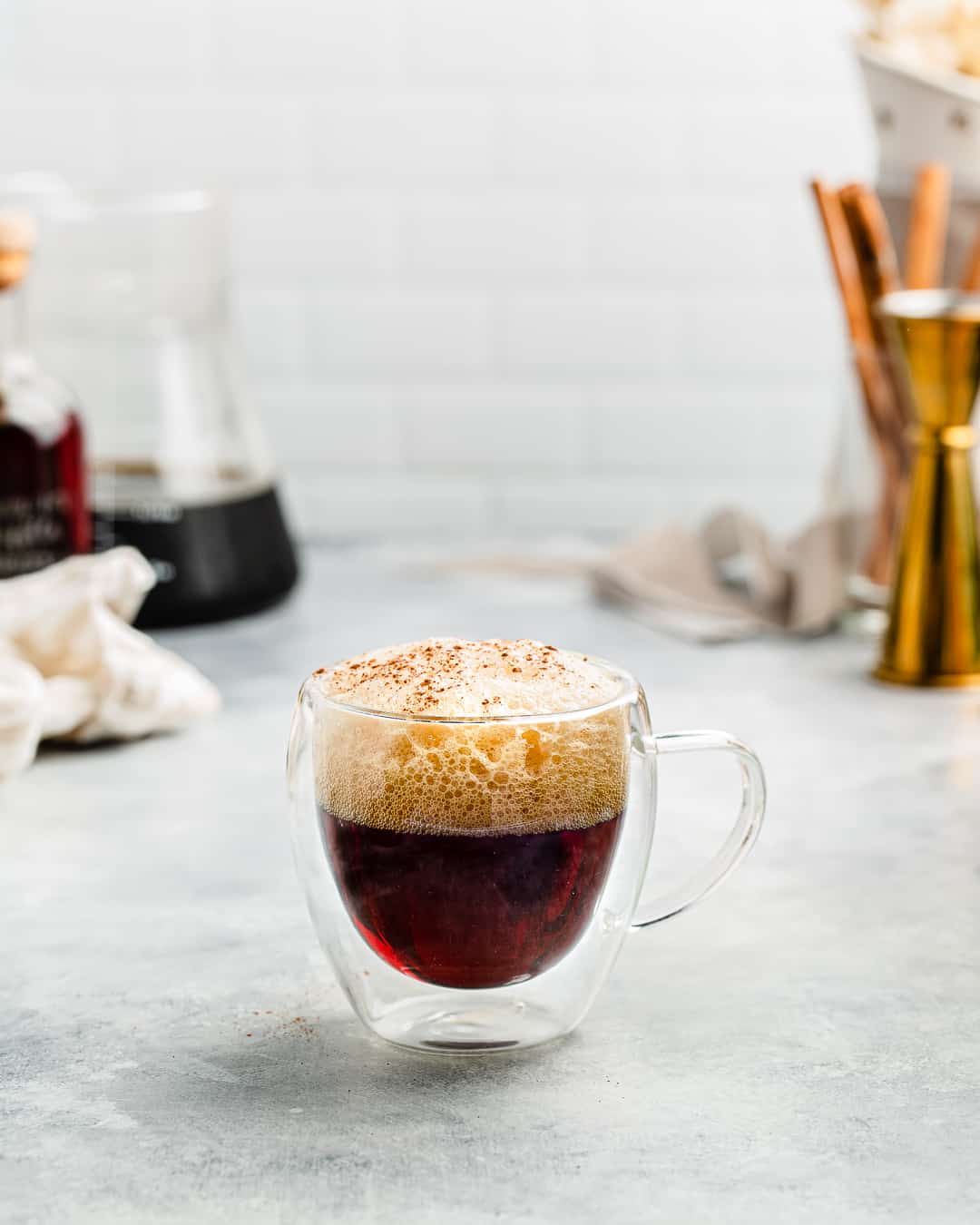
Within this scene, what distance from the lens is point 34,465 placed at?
3.88 feet

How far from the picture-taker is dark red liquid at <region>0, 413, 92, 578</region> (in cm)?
117

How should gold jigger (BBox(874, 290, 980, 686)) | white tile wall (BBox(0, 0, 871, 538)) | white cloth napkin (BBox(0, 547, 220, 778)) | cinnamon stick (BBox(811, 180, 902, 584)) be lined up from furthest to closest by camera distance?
white tile wall (BBox(0, 0, 871, 538)) → cinnamon stick (BBox(811, 180, 902, 584)) → gold jigger (BBox(874, 290, 980, 686)) → white cloth napkin (BBox(0, 547, 220, 778))

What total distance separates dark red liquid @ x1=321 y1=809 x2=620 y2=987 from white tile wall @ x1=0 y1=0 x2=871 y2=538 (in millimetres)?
1261

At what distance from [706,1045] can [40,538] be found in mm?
704

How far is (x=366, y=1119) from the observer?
0.61 meters

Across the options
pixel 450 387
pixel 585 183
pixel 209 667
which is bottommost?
pixel 209 667

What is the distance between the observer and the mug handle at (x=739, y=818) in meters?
0.65

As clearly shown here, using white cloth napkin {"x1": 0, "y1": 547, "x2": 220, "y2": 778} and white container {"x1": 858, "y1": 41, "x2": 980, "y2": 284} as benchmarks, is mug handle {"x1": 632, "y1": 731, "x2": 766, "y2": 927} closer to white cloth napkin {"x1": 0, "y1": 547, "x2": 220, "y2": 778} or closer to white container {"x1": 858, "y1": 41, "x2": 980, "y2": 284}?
white cloth napkin {"x1": 0, "y1": 547, "x2": 220, "y2": 778}

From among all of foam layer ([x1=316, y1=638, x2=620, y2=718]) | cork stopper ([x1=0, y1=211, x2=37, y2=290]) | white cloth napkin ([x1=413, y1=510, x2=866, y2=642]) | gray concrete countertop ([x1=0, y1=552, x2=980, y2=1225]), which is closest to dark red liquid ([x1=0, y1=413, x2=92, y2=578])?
cork stopper ([x1=0, y1=211, x2=37, y2=290])

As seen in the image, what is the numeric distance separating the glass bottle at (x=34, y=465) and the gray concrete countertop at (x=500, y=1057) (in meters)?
0.21

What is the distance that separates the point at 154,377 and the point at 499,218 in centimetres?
65

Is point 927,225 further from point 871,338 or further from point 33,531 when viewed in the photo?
point 33,531

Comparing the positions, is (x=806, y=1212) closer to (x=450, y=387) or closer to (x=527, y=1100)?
(x=527, y=1100)

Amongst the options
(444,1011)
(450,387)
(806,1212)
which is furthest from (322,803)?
(450,387)
